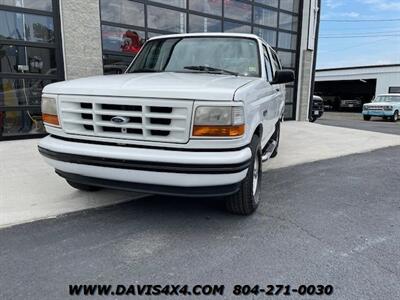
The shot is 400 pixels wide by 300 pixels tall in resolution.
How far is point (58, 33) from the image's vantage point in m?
7.84

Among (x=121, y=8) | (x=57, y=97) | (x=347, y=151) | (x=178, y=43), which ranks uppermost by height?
(x=121, y=8)

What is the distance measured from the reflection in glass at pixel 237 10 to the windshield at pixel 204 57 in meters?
7.00

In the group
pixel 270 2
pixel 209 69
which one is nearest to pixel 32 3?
pixel 209 69

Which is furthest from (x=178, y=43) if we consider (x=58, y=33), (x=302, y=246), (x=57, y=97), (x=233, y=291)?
(x=58, y=33)

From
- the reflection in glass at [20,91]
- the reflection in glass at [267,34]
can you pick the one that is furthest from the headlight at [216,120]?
the reflection in glass at [267,34]

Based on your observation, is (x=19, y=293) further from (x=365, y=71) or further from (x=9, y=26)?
(x=365, y=71)

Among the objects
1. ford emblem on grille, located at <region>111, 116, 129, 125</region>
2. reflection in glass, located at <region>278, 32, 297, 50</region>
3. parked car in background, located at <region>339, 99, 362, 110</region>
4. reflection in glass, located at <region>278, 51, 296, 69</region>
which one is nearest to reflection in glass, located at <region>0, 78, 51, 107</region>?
ford emblem on grille, located at <region>111, 116, 129, 125</region>

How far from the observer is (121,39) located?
9000 millimetres

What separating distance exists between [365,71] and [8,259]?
3512 centimetres

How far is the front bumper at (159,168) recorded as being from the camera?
2893mm

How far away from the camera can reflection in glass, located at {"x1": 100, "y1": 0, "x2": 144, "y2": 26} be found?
8.59 meters

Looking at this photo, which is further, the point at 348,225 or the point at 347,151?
the point at 347,151

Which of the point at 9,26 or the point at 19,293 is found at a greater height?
the point at 9,26

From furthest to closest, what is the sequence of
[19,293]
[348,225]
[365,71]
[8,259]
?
[365,71] → [348,225] → [8,259] → [19,293]
